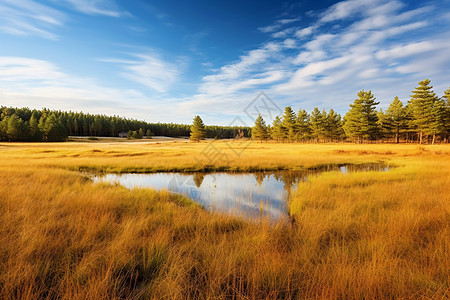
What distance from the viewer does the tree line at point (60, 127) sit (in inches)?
2564

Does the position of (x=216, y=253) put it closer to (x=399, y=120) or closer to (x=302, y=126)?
(x=399, y=120)

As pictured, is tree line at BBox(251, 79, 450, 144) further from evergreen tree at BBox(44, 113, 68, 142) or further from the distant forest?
evergreen tree at BBox(44, 113, 68, 142)

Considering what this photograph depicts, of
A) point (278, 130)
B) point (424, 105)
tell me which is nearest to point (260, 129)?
point (278, 130)

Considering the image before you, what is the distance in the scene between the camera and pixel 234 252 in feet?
11.2

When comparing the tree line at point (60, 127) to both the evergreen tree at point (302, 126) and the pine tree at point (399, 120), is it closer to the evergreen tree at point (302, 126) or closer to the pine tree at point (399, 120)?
the evergreen tree at point (302, 126)

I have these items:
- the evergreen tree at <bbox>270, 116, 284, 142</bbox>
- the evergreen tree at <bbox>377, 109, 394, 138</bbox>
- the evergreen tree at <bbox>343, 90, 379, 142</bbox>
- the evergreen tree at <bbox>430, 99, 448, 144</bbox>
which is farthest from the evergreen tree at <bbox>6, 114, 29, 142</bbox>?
the evergreen tree at <bbox>430, 99, 448, 144</bbox>

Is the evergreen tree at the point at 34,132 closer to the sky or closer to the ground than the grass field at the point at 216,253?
closer to the sky

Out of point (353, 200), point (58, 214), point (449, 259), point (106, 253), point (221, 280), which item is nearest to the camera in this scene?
point (221, 280)

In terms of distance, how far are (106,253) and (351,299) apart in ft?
12.6

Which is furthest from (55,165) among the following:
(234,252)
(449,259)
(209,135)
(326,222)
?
(209,135)

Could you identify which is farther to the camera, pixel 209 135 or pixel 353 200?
pixel 209 135

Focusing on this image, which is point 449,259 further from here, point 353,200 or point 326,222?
point 353,200

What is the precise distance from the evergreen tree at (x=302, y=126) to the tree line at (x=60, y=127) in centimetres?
2974

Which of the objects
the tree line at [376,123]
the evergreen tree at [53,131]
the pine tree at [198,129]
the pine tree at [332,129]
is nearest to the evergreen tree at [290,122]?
the tree line at [376,123]
